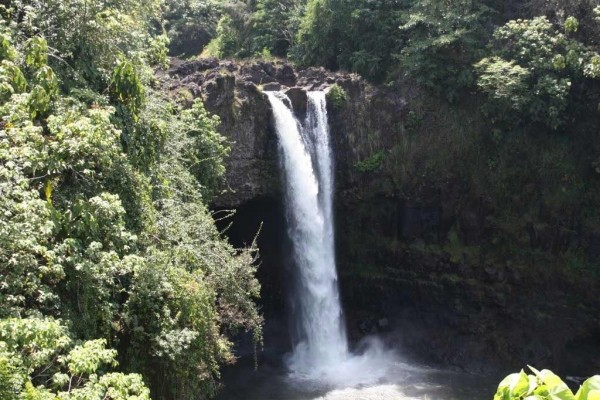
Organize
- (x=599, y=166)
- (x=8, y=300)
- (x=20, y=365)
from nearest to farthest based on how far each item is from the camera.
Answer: (x=20, y=365) → (x=8, y=300) → (x=599, y=166)

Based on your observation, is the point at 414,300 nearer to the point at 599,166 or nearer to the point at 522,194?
the point at 522,194

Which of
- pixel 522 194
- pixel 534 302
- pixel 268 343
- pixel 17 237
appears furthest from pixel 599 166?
pixel 17 237

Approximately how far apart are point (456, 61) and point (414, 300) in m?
7.98

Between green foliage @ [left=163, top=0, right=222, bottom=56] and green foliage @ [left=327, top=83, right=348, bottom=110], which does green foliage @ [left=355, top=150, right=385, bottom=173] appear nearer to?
green foliage @ [left=327, top=83, right=348, bottom=110]

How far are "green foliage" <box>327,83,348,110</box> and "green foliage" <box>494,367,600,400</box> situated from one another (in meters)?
16.5

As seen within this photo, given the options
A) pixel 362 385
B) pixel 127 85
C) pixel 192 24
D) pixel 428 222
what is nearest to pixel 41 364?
pixel 127 85

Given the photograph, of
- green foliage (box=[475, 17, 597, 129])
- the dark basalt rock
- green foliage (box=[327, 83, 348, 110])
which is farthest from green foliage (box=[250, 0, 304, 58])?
green foliage (box=[475, 17, 597, 129])

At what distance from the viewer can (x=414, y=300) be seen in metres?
18.8

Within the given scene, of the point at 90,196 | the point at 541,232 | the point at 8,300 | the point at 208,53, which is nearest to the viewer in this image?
the point at 8,300

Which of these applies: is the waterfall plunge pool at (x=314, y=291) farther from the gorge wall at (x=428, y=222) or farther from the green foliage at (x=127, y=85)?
the green foliage at (x=127, y=85)

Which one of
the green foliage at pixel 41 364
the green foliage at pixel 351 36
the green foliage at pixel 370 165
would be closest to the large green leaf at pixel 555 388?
the green foliage at pixel 41 364

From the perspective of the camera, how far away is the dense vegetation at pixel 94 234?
18.1ft

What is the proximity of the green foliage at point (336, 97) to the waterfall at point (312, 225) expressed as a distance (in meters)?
0.31

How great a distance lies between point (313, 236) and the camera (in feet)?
60.6
